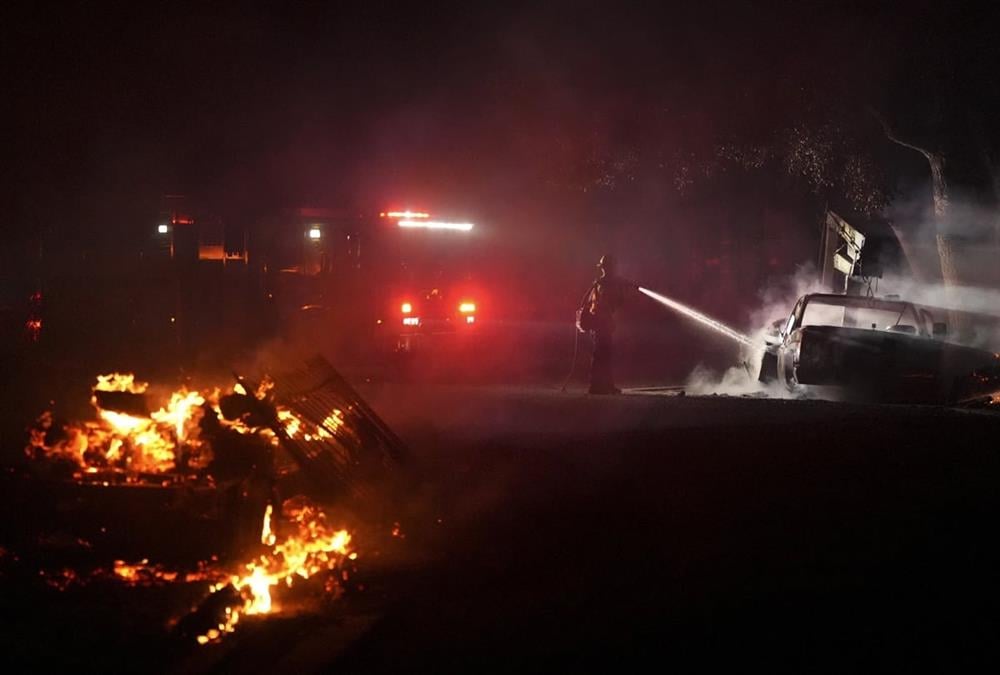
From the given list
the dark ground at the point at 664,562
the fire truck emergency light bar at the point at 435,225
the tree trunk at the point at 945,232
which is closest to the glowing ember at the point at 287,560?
the dark ground at the point at 664,562

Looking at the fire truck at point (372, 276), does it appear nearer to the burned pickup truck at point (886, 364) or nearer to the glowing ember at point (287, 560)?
the burned pickup truck at point (886, 364)

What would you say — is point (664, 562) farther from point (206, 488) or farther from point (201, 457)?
point (201, 457)

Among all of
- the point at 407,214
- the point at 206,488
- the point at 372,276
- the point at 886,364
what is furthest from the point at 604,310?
the point at 206,488

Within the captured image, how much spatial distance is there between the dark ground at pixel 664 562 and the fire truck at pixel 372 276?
782 cm

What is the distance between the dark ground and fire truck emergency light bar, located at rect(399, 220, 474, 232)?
359 inches

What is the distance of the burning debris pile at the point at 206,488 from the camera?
6520 millimetres

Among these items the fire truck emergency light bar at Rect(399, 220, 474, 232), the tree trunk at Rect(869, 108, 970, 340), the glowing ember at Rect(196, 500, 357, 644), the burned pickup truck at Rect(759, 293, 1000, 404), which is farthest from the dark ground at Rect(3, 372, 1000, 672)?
the fire truck emergency light bar at Rect(399, 220, 474, 232)

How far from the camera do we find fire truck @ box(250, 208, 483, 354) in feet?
60.3

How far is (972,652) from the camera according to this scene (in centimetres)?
537

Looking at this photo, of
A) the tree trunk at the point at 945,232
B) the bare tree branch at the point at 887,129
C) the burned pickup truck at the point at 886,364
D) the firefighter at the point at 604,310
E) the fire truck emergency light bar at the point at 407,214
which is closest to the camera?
the burned pickup truck at the point at 886,364

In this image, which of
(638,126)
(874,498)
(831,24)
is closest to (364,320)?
(638,126)

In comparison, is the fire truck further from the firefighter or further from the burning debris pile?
the burning debris pile

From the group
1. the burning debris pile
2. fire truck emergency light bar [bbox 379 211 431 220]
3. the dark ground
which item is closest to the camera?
the dark ground

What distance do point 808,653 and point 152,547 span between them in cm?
378
